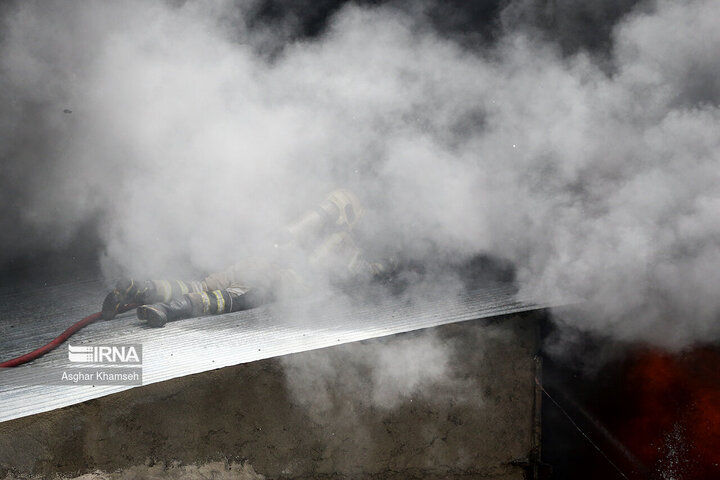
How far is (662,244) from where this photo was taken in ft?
11.5

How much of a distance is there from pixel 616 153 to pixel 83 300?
4.11 meters

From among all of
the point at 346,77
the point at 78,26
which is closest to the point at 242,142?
the point at 346,77

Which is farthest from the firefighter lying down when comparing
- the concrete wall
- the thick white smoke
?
the concrete wall

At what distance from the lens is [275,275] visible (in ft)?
13.5

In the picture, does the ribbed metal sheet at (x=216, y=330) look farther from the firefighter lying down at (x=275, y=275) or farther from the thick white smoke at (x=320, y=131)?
the thick white smoke at (x=320, y=131)

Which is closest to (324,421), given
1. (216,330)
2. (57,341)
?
(216,330)

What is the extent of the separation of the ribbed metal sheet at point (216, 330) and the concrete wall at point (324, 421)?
291 mm

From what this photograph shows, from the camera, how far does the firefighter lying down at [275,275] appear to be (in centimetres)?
376

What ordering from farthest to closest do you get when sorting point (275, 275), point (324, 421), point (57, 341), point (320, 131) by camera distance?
point (320, 131), point (275, 275), point (324, 421), point (57, 341)

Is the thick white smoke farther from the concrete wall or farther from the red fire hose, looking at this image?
the red fire hose

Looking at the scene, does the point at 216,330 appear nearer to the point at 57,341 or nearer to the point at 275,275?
the point at 275,275

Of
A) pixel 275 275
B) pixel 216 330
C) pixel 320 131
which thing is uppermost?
pixel 320 131

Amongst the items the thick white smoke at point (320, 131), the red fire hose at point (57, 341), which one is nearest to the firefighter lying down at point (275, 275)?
the red fire hose at point (57, 341)

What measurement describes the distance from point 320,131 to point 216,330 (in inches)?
80.2
